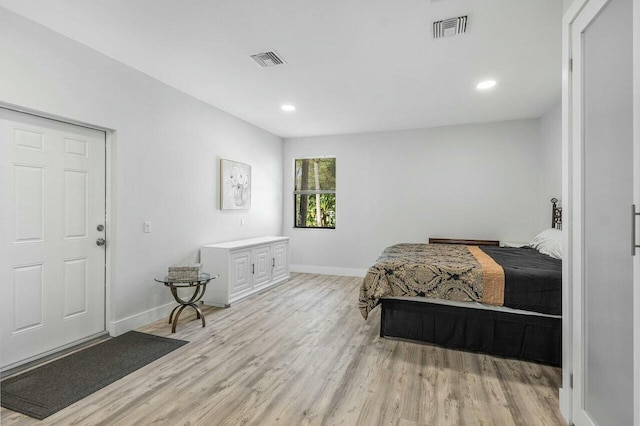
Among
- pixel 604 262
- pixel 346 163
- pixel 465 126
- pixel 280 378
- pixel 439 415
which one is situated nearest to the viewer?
pixel 604 262

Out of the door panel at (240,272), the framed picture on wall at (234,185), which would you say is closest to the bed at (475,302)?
the door panel at (240,272)

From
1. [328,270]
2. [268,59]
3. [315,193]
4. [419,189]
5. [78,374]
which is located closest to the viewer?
[78,374]


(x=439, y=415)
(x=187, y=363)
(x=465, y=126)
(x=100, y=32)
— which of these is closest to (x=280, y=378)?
(x=187, y=363)

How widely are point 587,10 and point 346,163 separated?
436 centimetres

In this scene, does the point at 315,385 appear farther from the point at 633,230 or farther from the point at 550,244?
the point at 550,244

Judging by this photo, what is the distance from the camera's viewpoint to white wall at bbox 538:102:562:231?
13.3 ft

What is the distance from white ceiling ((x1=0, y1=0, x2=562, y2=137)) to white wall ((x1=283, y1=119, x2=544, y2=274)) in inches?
34.9

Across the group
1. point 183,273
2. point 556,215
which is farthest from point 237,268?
point 556,215

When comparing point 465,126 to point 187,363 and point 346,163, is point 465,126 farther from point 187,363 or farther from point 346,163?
point 187,363

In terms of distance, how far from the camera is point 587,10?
5.25 feet

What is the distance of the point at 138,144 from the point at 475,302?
353 centimetres

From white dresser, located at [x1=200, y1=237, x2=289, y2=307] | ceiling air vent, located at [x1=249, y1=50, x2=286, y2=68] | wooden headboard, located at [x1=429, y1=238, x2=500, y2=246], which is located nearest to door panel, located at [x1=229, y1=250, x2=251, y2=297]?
white dresser, located at [x1=200, y1=237, x2=289, y2=307]

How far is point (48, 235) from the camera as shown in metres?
2.61

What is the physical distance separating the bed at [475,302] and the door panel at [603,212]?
2.68 ft
